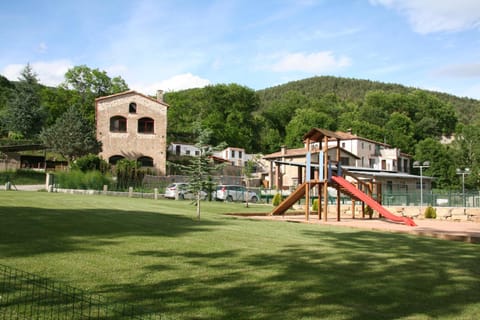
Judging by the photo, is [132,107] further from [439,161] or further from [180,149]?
[439,161]

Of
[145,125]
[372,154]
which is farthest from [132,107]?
[372,154]

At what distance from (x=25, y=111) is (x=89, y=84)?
15.9 meters

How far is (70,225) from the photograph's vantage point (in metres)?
11.4

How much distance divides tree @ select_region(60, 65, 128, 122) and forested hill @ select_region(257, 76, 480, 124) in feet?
211

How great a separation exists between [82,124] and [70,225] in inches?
1555

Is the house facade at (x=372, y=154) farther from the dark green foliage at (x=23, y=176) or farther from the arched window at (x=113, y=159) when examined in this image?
the dark green foliage at (x=23, y=176)

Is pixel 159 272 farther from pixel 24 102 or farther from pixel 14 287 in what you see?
pixel 24 102

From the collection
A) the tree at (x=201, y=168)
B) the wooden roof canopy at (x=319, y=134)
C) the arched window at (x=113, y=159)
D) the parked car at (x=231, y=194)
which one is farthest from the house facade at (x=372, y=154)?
the tree at (x=201, y=168)

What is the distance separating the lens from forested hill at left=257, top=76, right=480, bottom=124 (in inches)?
5463

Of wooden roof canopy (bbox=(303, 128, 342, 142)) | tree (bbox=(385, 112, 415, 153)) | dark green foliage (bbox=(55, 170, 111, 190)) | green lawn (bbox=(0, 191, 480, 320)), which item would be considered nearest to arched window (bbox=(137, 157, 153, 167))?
dark green foliage (bbox=(55, 170, 111, 190))

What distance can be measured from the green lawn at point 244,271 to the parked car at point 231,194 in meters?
24.5

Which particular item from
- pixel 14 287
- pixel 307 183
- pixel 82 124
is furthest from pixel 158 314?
pixel 82 124

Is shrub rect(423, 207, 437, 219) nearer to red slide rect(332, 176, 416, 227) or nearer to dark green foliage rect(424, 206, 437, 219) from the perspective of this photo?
dark green foliage rect(424, 206, 437, 219)

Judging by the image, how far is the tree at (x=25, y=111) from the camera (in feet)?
199
